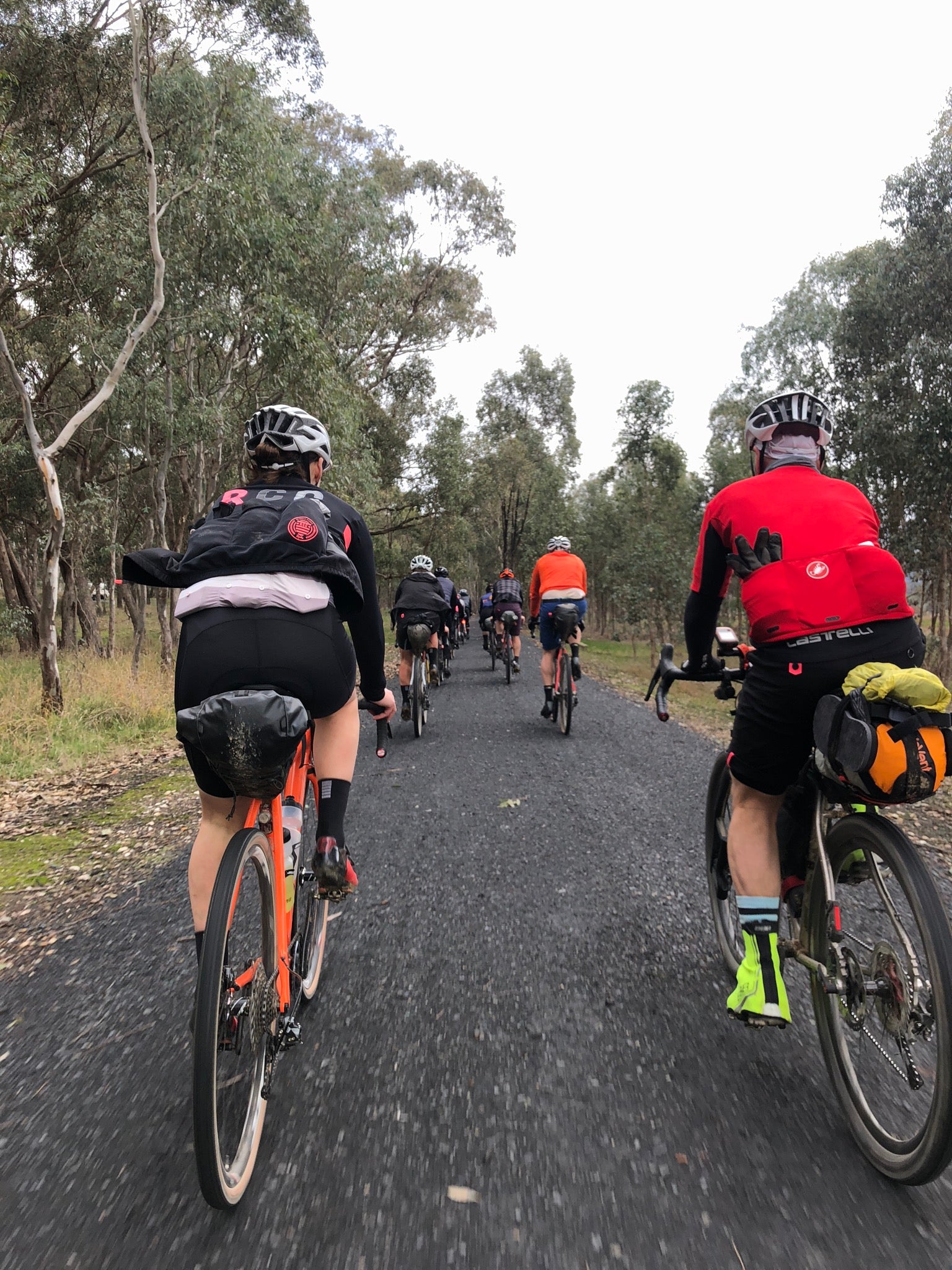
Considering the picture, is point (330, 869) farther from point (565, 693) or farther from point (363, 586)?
point (565, 693)

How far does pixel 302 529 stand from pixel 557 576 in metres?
6.48

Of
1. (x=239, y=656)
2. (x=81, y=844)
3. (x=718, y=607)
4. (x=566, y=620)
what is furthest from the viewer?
(x=566, y=620)

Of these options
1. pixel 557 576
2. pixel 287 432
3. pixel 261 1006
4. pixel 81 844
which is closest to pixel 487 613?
pixel 557 576

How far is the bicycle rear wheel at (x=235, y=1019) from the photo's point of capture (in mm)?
1418

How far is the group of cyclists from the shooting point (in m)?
1.81

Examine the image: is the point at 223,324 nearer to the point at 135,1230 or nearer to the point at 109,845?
the point at 109,845

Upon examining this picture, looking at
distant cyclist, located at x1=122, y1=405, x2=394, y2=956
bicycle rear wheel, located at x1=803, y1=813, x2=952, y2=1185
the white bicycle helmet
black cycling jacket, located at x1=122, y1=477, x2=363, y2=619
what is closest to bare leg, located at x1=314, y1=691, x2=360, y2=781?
distant cyclist, located at x1=122, y1=405, x2=394, y2=956

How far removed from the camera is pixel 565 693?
7.52m

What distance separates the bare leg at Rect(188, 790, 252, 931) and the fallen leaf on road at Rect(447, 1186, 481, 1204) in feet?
2.80

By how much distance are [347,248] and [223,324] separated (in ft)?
15.9

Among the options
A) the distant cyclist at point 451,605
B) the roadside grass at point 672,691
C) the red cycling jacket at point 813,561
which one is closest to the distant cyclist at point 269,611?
the red cycling jacket at point 813,561

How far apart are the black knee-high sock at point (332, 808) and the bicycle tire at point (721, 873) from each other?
1.35m

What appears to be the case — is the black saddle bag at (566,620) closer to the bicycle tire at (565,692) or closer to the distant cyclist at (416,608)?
the bicycle tire at (565,692)

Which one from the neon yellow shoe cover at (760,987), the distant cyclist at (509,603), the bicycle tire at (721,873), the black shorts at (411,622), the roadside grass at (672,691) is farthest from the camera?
the distant cyclist at (509,603)
